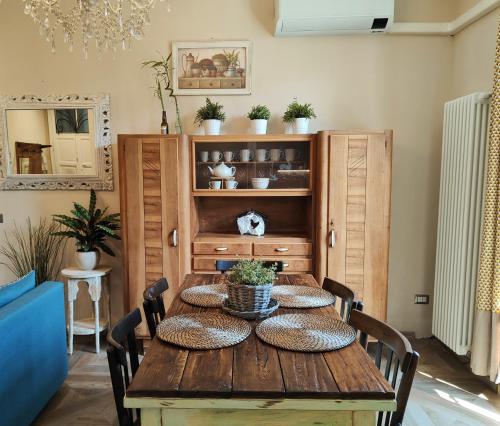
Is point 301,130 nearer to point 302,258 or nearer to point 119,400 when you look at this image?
point 302,258

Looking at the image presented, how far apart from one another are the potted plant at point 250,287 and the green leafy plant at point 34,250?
2457 millimetres

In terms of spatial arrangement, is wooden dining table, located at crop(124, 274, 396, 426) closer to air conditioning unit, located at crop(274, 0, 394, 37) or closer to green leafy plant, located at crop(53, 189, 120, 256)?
green leafy plant, located at crop(53, 189, 120, 256)

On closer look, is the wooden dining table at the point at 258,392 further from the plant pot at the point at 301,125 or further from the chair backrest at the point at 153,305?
the plant pot at the point at 301,125

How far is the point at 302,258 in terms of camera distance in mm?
3084

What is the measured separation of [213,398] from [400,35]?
3.22 metres

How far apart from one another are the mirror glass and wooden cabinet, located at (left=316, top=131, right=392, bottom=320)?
1.98 meters

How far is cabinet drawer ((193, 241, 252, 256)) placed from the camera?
3.08 metres

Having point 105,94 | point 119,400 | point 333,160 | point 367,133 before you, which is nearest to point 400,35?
point 367,133

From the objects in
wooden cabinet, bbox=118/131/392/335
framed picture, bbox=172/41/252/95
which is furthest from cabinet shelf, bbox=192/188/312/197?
framed picture, bbox=172/41/252/95

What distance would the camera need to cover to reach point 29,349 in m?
2.12

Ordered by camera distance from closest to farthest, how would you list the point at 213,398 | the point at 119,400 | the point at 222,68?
1. the point at 213,398
2. the point at 119,400
3. the point at 222,68

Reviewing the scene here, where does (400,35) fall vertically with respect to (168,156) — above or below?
above

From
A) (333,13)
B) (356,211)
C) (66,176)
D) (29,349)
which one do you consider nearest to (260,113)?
(333,13)

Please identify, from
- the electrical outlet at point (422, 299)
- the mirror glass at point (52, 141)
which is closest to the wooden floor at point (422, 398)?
the electrical outlet at point (422, 299)
